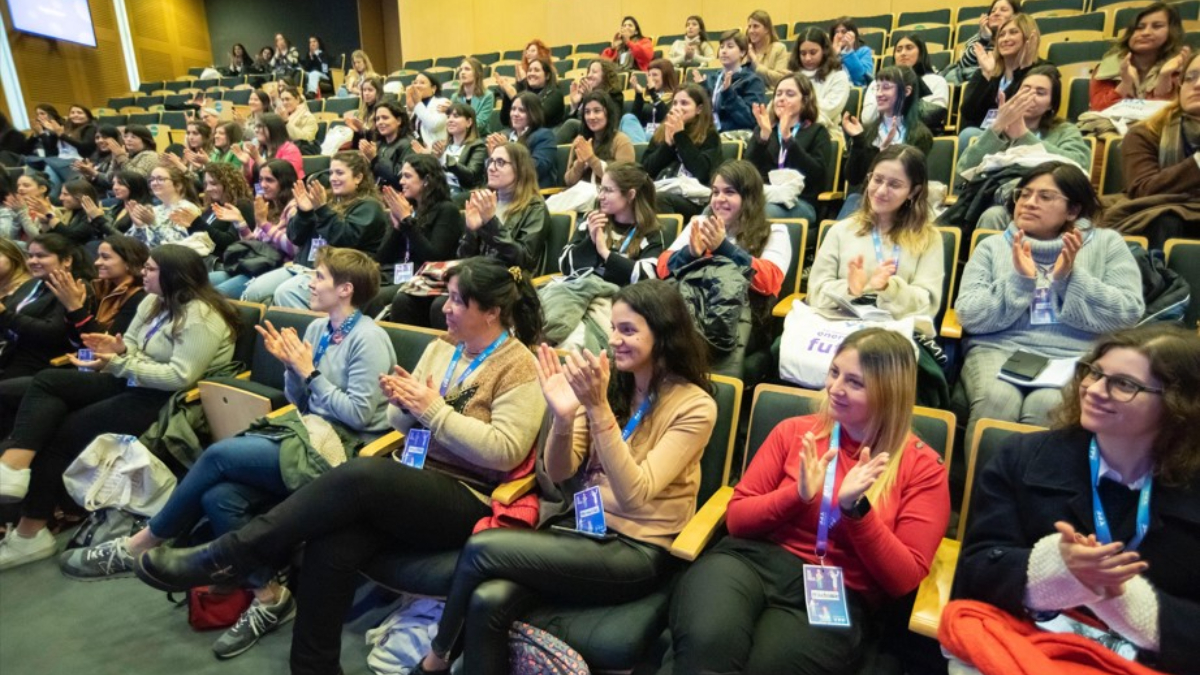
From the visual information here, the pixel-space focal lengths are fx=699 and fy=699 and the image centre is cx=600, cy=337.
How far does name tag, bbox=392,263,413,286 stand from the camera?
3.13 m

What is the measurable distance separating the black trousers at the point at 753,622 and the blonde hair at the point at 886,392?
246mm

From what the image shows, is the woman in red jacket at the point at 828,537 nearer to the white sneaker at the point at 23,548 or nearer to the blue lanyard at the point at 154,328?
the blue lanyard at the point at 154,328

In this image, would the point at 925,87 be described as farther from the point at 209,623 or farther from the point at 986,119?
the point at 209,623

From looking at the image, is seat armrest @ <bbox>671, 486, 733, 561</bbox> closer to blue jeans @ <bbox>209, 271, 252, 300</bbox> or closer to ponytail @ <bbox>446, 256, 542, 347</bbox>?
ponytail @ <bbox>446, 256, 542, 347</bbox>

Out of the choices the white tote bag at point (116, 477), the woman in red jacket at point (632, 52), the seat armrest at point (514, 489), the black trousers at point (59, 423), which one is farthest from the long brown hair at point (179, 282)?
the woman in red jacket at point (632, 52)

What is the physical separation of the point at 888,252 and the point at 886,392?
1.01 meters

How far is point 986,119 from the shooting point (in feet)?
11.4

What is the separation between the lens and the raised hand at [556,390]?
157cm

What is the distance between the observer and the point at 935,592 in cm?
132

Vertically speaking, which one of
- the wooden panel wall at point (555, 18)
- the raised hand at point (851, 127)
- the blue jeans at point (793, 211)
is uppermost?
the wooden panel wall at point (555, 18)

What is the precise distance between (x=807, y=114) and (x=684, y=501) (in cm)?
235

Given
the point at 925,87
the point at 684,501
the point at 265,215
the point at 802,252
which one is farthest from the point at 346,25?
the point at 684,501

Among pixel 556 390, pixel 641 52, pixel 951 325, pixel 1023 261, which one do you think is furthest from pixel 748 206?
pixel 641 52

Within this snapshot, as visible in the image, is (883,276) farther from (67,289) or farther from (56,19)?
(56,19)
